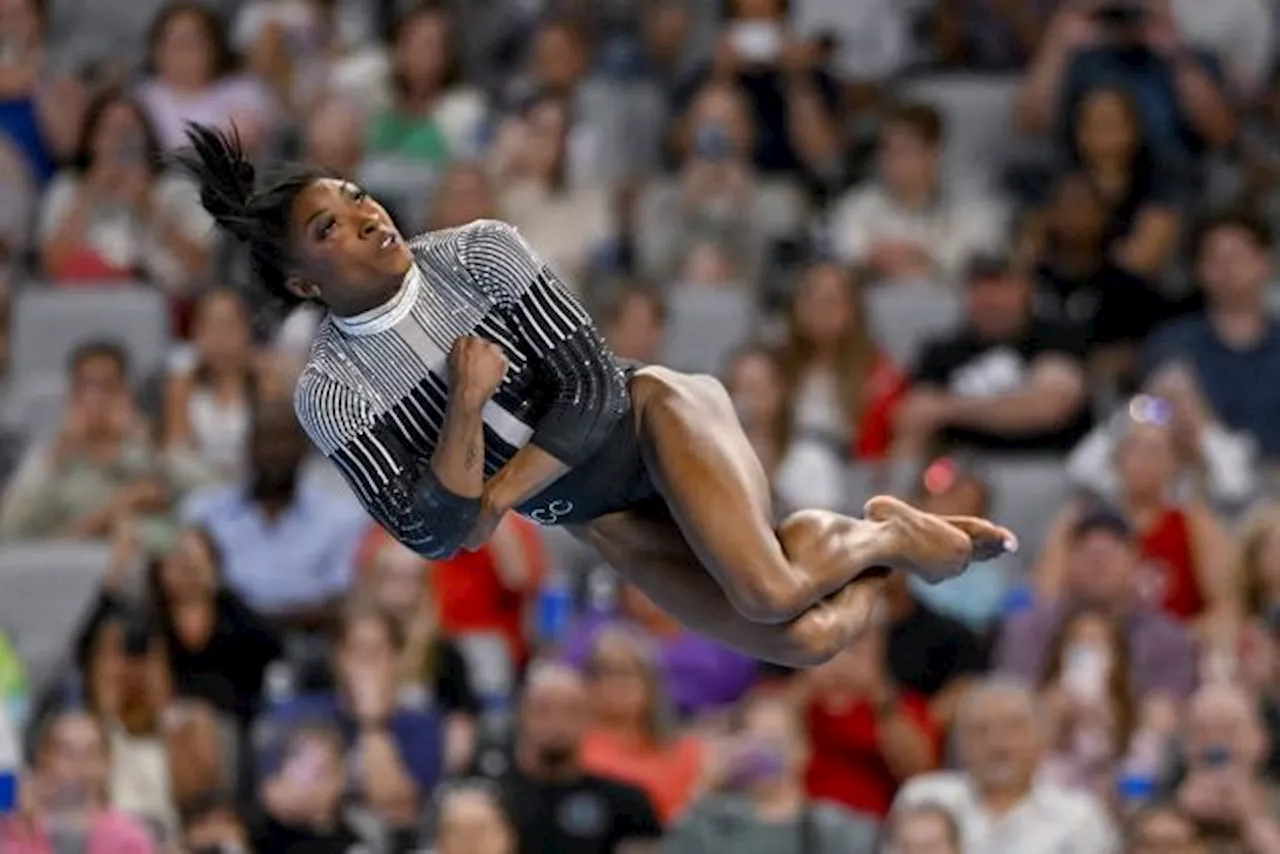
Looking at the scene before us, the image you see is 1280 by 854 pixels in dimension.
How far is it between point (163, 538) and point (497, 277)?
3.98m

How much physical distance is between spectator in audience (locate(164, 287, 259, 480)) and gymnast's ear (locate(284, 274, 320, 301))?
422 centimetres

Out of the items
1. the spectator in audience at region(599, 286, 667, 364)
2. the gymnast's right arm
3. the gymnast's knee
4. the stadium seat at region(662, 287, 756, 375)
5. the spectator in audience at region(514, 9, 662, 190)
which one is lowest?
the stadium seat at region(662, 287, 756, 375)

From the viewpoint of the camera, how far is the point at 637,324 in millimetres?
11234

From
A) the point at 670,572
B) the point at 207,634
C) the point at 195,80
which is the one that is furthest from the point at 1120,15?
the point at 670,572

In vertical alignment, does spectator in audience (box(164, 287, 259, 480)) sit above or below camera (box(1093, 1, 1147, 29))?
below

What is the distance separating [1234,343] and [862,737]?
2.36m

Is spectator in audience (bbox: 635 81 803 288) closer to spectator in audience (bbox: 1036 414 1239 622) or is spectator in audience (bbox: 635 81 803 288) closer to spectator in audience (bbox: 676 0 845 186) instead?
spectator in audience (bbox: 676 0 845 186)

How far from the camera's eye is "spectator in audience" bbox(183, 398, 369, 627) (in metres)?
10.6

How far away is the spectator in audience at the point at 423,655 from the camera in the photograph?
10070 mm

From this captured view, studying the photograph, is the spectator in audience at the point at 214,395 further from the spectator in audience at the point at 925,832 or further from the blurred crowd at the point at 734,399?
the spectator in audience at the point at 925,832

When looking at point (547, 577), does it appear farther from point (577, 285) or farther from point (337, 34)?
point (337, 34)

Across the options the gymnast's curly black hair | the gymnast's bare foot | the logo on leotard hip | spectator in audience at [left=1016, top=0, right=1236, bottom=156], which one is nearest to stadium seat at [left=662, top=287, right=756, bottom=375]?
spectator in audience at [left=1016, top=0, right=1236, bottom=156]

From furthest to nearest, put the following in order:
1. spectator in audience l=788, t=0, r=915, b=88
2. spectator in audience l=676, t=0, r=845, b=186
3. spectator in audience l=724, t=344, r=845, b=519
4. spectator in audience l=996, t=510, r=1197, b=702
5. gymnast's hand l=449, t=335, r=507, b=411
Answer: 1. spectator in audience l=788, t=0, r=915, b=88
2. spectator in audience l=676, t=0, r=845, b=186
3. spectator in audience l=724, t=344, r=845, b=519
4. spectator in audience l=996, t=510, r=1197, b=702
5. gymnast's hand l=449, t=335, r=507, b=411

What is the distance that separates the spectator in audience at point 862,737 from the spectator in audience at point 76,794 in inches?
83.5
